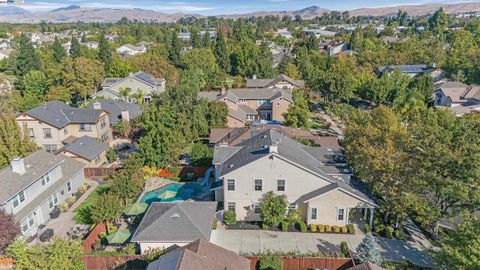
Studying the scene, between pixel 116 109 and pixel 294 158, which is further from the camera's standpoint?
pixel 116 109

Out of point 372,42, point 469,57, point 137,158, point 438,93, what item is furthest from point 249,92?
point 372,42

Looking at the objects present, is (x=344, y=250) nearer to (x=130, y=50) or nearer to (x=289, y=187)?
(x=289, y=187)

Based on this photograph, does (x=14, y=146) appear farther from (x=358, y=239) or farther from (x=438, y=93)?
(x=438, y=93)

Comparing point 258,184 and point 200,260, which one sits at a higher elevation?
point 200,260

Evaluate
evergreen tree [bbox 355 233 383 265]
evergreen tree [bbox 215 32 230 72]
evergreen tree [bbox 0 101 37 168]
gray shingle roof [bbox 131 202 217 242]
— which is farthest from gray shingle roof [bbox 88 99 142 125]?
evergreen tree [bbox 215 32 230 72]

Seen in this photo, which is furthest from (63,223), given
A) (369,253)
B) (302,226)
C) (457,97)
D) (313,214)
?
(457,97)

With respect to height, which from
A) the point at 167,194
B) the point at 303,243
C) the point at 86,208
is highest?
the point at 167,194

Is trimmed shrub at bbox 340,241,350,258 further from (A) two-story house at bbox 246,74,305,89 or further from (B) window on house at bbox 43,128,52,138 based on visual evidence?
(A) two-story house at bbox 246,74,305,89
